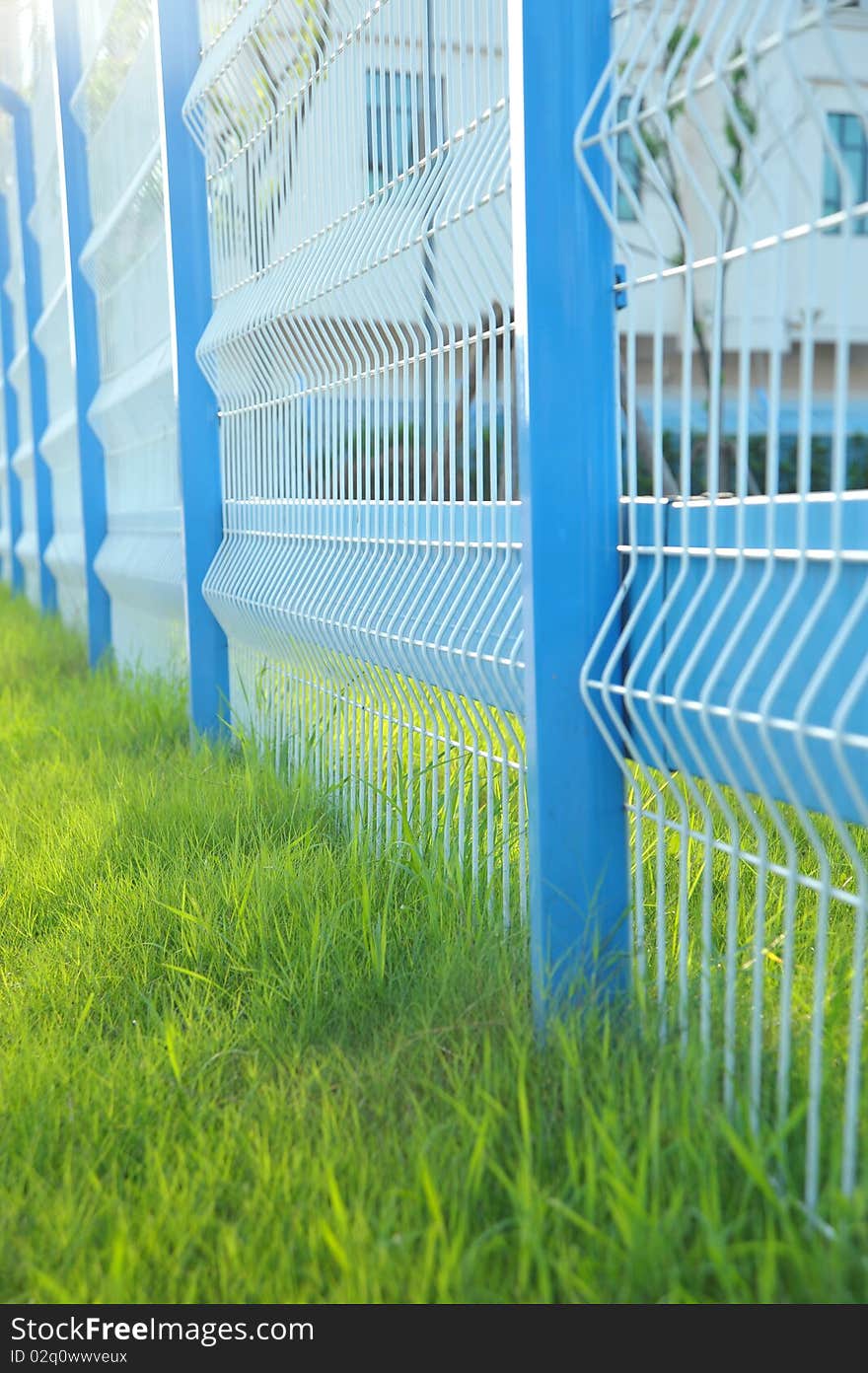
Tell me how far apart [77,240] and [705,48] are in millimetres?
5861

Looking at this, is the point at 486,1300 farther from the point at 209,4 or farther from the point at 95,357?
the point at 95,357

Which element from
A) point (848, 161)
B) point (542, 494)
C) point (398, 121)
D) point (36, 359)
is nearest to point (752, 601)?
point (542, 494)

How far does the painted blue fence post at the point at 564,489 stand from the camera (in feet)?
6.20

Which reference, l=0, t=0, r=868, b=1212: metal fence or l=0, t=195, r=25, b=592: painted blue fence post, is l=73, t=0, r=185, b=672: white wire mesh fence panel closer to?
l=0, t=0, r=868, b=1212: metal fence

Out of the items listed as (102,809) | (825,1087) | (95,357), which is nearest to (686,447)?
(825,1087)

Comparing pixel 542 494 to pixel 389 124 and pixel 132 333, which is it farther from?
pixel 132 333

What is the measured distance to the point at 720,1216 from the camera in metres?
1.41

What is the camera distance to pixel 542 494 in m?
1.93

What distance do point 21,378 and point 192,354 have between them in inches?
319

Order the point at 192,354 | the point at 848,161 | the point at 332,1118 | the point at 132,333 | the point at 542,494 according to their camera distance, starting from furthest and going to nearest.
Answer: the point at 132,333
the point at 192,354
the point at 848,161
the point at 542,494
the point at 332,1118

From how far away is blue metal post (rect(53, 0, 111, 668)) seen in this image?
22.0 ft

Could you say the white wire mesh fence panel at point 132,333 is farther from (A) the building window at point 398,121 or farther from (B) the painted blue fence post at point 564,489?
(B) the painted blue fence post at point 564,489

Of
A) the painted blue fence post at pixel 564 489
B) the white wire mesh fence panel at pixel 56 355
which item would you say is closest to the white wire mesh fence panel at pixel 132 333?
the white wire mesh fence panel at pixel 56 355

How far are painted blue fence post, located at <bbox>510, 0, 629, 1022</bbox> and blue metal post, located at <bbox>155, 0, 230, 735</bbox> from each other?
243cm
